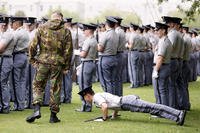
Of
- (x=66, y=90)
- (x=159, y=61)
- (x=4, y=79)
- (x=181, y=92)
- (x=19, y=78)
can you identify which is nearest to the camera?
(x=159, y=61)

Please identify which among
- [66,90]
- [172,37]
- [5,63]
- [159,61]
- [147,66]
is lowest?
[147,66]

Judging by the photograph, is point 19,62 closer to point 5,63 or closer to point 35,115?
point 5,63

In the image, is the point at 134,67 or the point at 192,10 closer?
the point at 192,10

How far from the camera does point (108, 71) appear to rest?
614 inches

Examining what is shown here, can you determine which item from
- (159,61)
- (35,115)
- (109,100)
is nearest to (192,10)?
(159,61)

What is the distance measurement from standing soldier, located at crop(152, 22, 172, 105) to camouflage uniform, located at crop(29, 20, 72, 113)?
2.29 meters

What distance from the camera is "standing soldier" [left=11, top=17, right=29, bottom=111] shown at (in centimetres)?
1440

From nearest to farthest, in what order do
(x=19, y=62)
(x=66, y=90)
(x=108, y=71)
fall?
1. (x=19, y=62)
2. (x=108, y=71)
3. (x=66, y=90)

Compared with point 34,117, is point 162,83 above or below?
above

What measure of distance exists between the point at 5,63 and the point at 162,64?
11.6 feet

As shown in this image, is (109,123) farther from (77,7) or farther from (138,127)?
(77,7)

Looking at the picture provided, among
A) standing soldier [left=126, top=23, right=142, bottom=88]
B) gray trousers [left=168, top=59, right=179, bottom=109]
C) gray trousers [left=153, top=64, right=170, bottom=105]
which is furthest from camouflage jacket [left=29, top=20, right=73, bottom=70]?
standing soldier [left=126, top=23, right=142, bottom=88]

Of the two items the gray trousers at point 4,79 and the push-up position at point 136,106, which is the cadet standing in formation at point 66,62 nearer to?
the gray trousers at point 4,79

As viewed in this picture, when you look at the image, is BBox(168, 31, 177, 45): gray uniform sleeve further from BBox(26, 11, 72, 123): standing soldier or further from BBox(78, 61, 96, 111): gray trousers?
BBox(26, 11, 72, 123): standing soldier
